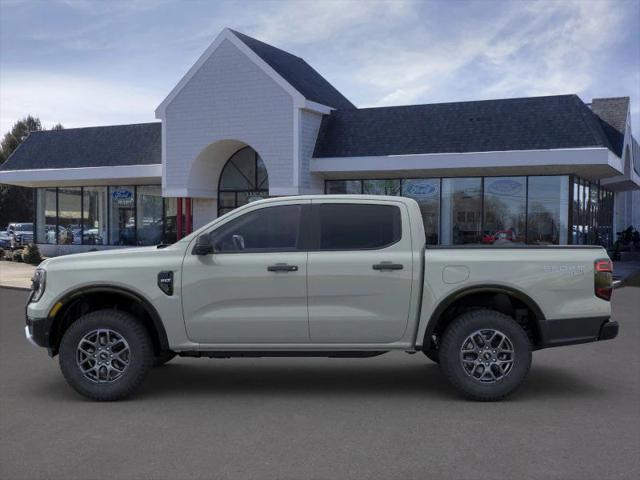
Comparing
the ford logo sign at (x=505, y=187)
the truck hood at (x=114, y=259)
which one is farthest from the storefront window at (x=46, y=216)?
the truck hood at (x=114, y=259)

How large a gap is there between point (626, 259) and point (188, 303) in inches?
1126

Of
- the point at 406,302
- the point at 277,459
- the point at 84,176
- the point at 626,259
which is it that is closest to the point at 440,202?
the point at 626,259

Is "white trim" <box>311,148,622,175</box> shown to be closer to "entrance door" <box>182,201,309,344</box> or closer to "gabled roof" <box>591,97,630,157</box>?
"gabled roof" <box>591,97,630,157</box>

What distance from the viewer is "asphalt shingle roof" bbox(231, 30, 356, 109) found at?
2403 centimetres

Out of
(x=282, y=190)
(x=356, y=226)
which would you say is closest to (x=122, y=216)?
(x=282, y=190)

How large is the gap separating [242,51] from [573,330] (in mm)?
19282

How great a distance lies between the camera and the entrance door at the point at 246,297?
671 centimetres

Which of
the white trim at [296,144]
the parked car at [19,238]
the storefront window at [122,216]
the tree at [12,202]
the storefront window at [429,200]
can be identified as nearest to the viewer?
the white trim at [296,144]

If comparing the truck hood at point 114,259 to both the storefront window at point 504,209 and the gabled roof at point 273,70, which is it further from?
the storefront window at point 504,209

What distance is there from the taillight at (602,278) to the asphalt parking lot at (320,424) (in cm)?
100

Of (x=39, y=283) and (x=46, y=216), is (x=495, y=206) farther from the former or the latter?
(x=46, y=216)

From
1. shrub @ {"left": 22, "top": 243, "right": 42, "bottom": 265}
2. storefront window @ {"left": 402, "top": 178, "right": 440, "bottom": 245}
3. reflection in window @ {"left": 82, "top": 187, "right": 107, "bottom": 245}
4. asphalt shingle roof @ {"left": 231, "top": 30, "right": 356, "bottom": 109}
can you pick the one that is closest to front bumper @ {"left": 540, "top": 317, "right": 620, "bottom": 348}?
asphalt shingle roof @ {"left": 231, "top": 30, "right": 356, "bottom": 109}

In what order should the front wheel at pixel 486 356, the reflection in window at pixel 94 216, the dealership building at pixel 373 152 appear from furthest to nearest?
the reflection in window at pixel 94 216
the dealership building at pixel 373 152
the front wheel at pixel 486 356

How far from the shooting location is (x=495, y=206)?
23781mm
